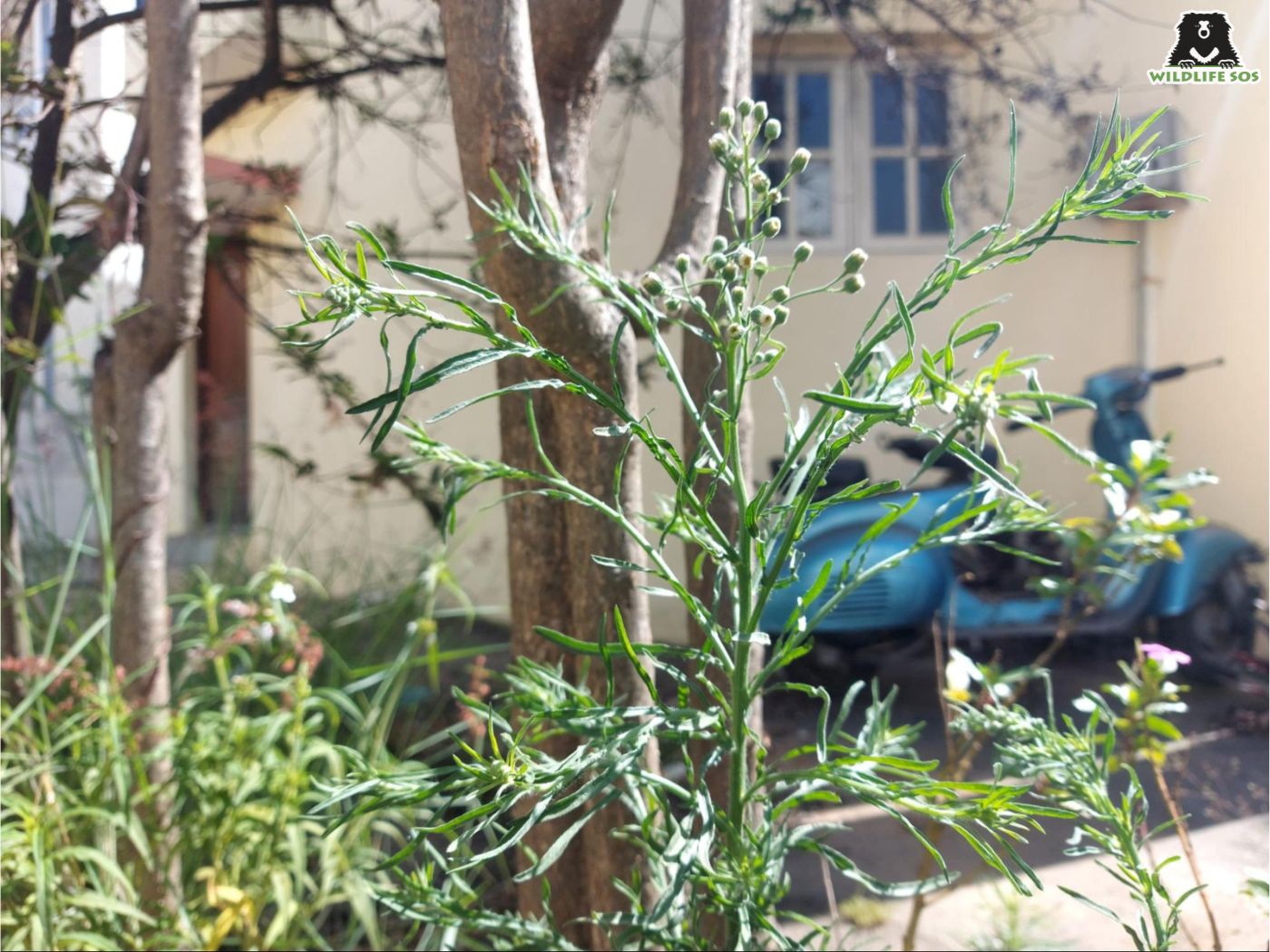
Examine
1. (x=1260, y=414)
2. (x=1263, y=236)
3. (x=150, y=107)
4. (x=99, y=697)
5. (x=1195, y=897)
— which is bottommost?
(x=1195, y=897)

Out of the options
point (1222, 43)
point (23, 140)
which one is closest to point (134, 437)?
point (23, 140)

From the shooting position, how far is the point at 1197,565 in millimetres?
3574

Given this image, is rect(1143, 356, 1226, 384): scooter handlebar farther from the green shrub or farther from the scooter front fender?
the green shrub

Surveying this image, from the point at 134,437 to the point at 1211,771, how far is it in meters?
2.80

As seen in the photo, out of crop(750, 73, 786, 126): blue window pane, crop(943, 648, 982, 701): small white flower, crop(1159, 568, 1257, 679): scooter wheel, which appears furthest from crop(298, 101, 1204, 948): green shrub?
crop(750, 73, 786, 126): blue window pane

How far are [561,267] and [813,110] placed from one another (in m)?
3.08

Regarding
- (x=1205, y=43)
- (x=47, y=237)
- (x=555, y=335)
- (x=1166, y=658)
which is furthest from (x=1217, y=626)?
(x=47, y=237)

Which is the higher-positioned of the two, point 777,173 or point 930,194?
point 777,173

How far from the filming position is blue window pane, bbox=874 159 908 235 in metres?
3.77

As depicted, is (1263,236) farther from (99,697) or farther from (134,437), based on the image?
(99,697)

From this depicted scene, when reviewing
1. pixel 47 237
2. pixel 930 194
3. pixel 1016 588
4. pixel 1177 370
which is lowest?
pixel 1016 588

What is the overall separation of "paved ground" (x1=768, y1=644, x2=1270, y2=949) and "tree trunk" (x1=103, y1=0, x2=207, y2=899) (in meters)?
1.52

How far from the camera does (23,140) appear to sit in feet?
8.16

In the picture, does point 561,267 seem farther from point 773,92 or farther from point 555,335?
point 773,92
